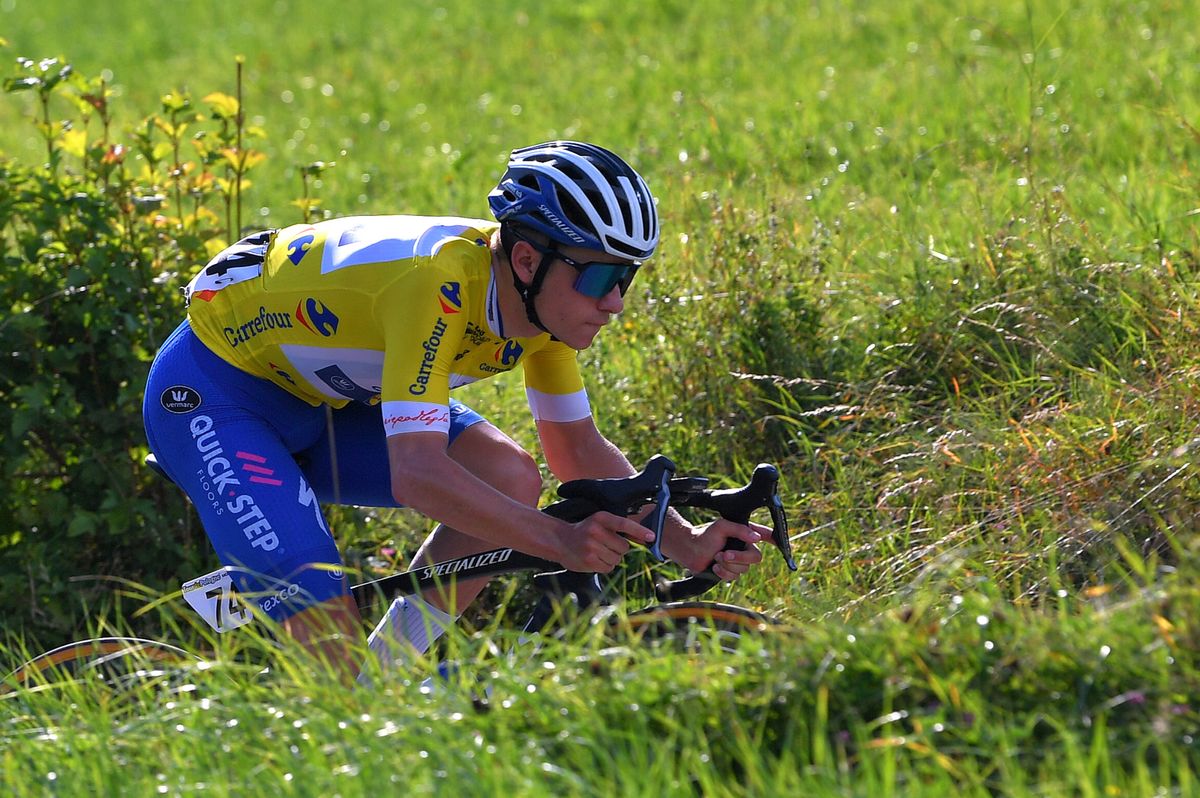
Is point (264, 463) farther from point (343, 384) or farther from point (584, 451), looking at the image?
point (584, 451)

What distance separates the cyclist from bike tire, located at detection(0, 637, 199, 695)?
28 cm

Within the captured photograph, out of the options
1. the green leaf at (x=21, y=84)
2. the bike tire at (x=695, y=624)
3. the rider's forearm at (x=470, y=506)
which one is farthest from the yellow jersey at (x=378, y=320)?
the green leaf at (x=21, y=84)

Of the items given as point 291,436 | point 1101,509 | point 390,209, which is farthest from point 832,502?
point 390,209

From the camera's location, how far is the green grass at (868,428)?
9.83 ft

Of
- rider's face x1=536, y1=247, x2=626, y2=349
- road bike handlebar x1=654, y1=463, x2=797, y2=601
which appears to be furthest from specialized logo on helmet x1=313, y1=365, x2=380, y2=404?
road bike handlebar x1=654, y1=463, x2=797, y2=601

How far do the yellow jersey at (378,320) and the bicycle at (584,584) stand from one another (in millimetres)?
458

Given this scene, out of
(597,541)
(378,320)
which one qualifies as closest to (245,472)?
(378,320)

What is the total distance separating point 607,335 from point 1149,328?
7.65ft

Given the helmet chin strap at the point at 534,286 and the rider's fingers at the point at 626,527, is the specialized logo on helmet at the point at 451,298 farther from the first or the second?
the rider's fingers at the point at 626,527

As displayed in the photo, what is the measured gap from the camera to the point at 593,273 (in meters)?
3.87

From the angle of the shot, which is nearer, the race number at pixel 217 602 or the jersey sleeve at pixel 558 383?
the race number at pixel 217 602

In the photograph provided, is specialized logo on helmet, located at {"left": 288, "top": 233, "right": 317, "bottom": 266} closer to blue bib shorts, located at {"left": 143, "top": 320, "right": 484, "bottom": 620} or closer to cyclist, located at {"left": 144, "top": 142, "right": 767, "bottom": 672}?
cyclist, located at {"left": 144, "top": 142, "right": 767, "bottom": 672}

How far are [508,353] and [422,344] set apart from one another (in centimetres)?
46

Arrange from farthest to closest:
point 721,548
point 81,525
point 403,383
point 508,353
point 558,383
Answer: point 81,525
point 558,383
point 508,353
point 721,548
point 403,383
